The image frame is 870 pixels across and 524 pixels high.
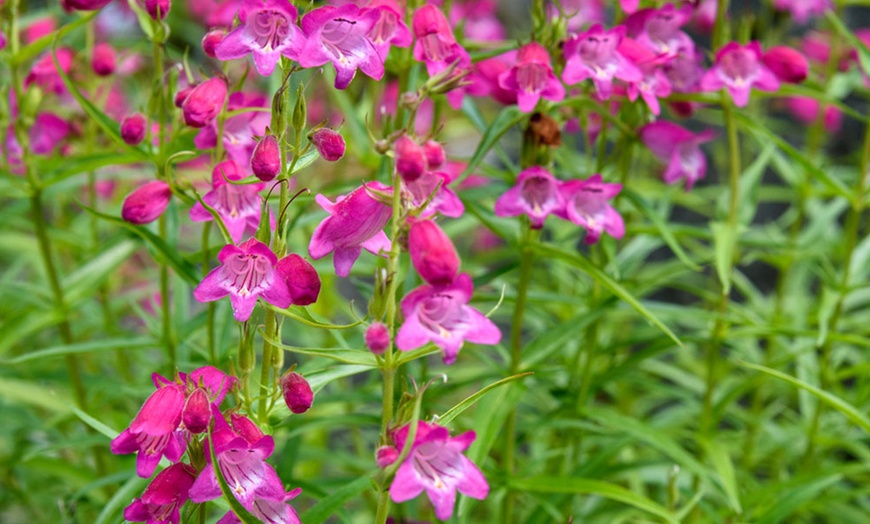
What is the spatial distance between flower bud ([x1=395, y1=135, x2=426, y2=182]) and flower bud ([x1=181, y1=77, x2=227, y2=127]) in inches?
20.2

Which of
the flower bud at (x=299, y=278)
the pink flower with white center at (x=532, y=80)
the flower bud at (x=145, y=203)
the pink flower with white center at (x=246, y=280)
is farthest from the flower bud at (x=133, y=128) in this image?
the pink flower with white center at (x=532, y=80)

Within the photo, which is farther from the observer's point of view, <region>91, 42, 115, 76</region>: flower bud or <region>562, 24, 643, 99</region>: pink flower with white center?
<region>91, 42, 115, 76</region>: flower bud

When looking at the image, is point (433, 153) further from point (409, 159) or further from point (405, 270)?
point (405, 270)

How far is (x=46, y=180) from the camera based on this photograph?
7.23 ft

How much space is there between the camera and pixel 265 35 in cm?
153

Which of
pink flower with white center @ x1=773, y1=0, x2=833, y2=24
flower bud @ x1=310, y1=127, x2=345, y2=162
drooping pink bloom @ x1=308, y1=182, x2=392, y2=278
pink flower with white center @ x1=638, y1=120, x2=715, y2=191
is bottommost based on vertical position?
pink flower with white center @ x1=773, y1=0, x2=833, y2=24

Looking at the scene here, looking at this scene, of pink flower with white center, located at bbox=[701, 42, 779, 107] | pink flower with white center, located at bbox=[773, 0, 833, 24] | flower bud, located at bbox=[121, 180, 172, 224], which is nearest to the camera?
flower bud, located at bbox=[121, 180, 172, 224]

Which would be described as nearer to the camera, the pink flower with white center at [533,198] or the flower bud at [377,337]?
the flower bud at [377,337]

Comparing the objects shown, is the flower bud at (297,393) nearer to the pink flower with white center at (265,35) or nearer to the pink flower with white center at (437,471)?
the pink flower with white center at (437,471)

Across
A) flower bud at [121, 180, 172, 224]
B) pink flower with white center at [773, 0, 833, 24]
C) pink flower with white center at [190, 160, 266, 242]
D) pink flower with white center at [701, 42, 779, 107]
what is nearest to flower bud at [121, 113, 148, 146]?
flower bud at [121, 180, 172, 224]

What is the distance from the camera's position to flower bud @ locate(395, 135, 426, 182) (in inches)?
49.4

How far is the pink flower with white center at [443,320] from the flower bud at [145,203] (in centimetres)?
68

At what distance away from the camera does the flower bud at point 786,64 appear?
2182mm

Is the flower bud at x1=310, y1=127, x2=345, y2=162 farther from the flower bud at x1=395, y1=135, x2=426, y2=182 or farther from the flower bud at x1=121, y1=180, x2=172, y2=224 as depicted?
the flower bud at x1=121, y1=180, x2=172, y2=224
